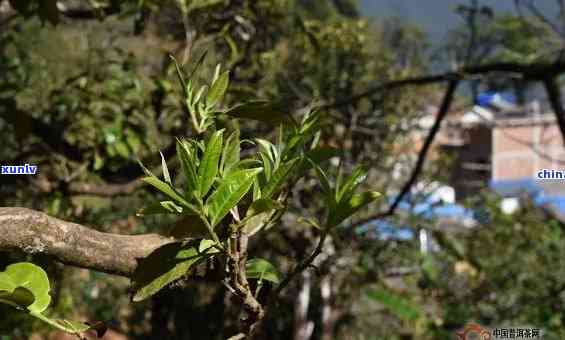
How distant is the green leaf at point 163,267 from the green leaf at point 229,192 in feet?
0.19

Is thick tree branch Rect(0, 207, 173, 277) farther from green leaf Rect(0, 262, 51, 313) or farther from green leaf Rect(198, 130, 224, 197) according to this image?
green leaf Rect(198, 130, 224, 197)

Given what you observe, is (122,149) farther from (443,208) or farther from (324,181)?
(443,208)

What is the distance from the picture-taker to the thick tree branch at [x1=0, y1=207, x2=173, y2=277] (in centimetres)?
54

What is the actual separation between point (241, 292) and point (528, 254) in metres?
4.32

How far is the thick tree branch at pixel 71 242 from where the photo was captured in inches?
21.5

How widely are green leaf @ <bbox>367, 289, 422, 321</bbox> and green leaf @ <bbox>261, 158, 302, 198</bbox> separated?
4.41 metres

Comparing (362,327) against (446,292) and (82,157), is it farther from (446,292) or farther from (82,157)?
(82,157)

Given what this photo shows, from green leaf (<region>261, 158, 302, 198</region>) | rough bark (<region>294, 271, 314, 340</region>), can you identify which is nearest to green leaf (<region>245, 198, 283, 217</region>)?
green leaf (<region>261, 158, 302, 198</region>)

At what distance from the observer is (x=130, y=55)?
2311 millimetres

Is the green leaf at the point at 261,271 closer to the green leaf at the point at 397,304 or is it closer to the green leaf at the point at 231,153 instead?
the green leaf at the point at 231,153

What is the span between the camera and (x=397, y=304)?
489 centimetres

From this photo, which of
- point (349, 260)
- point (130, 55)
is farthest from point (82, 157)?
point (349, 260)

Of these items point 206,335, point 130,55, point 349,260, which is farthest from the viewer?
point 206,335

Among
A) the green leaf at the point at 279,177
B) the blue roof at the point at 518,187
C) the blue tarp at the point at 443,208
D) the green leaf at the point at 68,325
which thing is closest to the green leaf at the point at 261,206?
the green leaf at the point at 279,177
